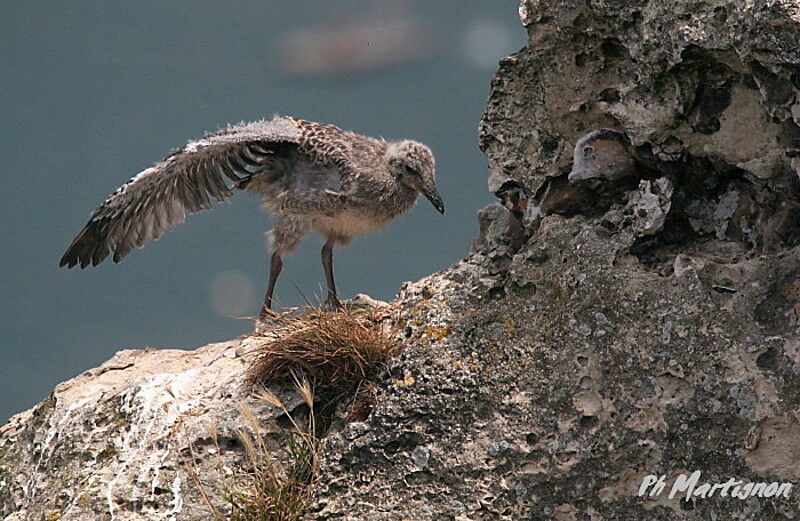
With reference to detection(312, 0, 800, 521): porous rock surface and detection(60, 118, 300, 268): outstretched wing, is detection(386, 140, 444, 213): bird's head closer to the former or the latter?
detection(60, 118, 300, 268): outstretched wing

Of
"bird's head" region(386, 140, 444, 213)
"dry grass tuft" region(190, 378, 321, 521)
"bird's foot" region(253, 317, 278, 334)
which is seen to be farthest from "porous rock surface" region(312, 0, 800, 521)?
"bird's head" region(386, 140, 444, 213)

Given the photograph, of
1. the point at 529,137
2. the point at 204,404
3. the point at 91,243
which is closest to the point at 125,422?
the point at 204,404

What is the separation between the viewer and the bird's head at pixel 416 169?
8.10m

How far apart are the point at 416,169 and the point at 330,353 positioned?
2940mm

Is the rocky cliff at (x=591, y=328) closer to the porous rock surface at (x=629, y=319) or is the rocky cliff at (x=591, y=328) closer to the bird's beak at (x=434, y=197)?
the porous rock surface at (x=629, y=319)

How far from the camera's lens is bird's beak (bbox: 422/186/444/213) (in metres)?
8.12

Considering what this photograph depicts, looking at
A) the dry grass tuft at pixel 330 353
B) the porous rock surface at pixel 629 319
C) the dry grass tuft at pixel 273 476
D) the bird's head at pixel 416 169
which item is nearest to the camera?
the porous rock surface at pixel 629 319

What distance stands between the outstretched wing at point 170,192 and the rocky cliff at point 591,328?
188cm

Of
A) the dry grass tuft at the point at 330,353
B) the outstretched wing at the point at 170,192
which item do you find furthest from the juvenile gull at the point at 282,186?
the dry grass tuft at the point at 330,353

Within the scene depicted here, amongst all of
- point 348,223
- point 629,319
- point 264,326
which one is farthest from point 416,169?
point 629,319

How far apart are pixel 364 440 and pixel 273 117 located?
12.8 ft

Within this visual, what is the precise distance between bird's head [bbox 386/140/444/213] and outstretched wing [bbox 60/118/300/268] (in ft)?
2.64

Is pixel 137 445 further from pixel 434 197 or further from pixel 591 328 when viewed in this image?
pixel 434 197

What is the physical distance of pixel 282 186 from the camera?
7887mm
